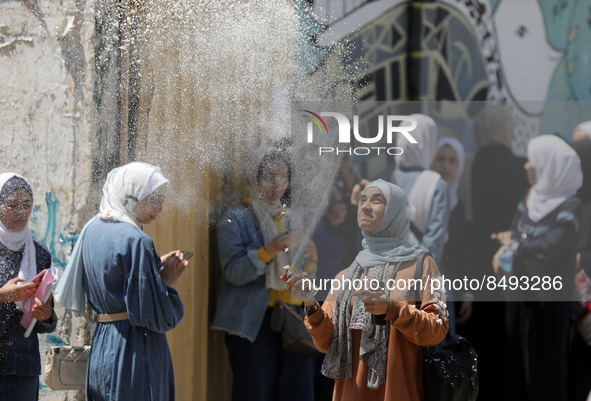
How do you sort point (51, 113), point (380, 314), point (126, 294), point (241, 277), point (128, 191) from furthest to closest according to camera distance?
point (51, 113), point (241, 277), point (128, 191), point (126, 294), point (380, 314)

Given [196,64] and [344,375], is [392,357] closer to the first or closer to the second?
[344,375]

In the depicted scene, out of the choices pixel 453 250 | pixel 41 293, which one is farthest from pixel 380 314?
pixel 41 293

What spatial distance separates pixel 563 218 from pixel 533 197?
6.1 inches

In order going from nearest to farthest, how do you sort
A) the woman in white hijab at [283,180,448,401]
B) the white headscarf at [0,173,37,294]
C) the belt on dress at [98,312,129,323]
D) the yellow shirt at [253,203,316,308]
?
the woman in white hijab at [283,180,448,401], the belt on dress at [98,312,129,323], the white headscarf at [0,173,37,294], the yellow shirt at [253,203,316,308]

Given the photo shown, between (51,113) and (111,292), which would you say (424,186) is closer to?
(111,292)

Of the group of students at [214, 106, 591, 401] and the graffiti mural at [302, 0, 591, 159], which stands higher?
the graffiti mural at [302, 0, 591, 159]

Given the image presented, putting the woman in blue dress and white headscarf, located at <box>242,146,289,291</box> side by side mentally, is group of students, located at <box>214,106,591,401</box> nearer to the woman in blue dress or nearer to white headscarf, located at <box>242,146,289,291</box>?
white headscarf, located at <box>242,146,289,291</box>

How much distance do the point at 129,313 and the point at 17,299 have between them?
640 mm

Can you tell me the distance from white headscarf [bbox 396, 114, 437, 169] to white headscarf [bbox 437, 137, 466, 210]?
4 centimetres

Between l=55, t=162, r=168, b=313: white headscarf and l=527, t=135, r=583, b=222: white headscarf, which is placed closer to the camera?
l=55, t=162, r=168, b=313: white headscarf

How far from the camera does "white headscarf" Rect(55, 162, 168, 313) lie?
123 inches

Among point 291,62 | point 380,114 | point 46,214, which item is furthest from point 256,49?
point 46,214

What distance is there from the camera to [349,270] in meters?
3.02

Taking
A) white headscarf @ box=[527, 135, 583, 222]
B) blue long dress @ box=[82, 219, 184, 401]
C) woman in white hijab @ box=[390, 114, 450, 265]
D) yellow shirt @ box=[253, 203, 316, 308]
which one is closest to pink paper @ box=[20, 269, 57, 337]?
blue long dress @ box=[82, 219, 184, 401]
